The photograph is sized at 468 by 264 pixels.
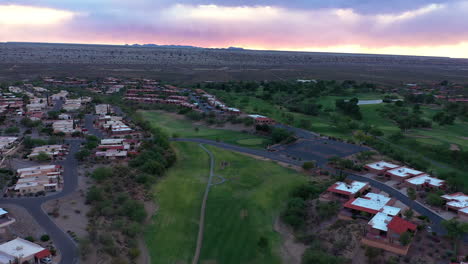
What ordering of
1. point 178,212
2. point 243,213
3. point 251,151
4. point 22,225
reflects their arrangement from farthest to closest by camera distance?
point 251,151, point 178,212, point 243,213, point 22,225

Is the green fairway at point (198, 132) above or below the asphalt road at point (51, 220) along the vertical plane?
above

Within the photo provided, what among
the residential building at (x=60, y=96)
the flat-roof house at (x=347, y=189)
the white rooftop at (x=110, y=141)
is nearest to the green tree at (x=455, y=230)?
the flat-roof house at (x=347, y=189)

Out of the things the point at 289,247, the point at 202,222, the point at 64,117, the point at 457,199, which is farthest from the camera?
the point at 64,117

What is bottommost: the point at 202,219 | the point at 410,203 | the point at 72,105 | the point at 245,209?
the point at 202,219

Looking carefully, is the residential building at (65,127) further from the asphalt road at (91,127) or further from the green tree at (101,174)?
the green tree at (101,174)

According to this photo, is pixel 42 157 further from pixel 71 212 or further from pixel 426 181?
pixel 426 181

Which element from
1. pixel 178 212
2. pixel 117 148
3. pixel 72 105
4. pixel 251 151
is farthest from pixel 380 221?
pixel 72 105

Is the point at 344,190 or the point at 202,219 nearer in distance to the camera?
the point at 202,219
